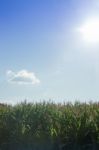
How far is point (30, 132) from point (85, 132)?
1.60m

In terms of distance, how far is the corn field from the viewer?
39.0 feet

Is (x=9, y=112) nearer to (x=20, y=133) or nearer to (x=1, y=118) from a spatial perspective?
(x=1, y=118)

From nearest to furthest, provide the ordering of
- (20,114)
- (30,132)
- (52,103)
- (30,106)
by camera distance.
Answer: (30,132)
(20,114)
(30,106)
(52,103)

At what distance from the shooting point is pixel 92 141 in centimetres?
1171

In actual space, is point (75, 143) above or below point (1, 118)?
below

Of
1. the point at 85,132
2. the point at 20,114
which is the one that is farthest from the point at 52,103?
the point at 85,132

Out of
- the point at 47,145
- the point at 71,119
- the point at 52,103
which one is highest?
the point at 52,103

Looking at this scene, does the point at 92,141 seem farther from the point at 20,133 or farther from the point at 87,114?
the point at 20,133

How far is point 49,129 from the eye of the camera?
12.1 meters

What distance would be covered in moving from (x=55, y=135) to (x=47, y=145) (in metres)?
0.36

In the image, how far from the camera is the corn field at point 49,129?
11.9 m

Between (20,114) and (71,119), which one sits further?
(20,114)

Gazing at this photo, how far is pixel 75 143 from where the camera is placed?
11859 mm

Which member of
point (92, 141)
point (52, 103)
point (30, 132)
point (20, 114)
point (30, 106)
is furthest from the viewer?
point (52, 103)
